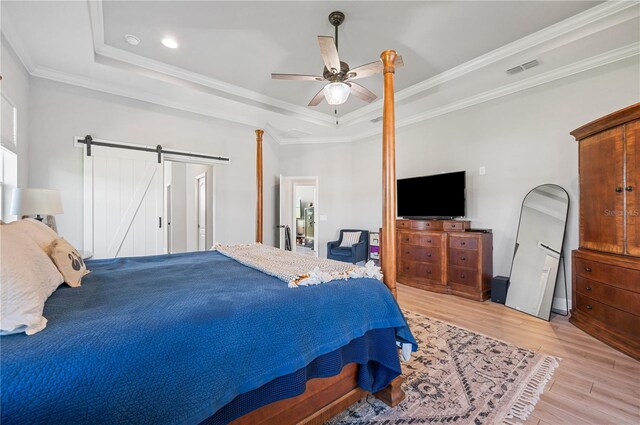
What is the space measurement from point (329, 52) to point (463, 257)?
306cm

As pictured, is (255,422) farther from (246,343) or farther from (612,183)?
(612,183)

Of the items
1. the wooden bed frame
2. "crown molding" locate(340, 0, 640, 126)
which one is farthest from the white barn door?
"crown molding" locate(340, 0, 640, 126)

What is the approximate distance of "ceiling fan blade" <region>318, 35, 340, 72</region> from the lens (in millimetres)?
2095

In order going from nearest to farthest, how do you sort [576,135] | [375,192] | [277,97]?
1. [576,135]
2. [277,97]
3. [375,192]

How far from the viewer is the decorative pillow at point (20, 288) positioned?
878 mm

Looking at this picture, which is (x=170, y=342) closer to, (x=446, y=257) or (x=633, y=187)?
(x=633, y=187)

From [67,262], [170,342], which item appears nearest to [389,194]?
[170,342]

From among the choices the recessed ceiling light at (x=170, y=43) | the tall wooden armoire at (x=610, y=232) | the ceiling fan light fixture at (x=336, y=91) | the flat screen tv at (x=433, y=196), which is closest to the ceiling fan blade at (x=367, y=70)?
the ceiling fan light fixture at (x=336, y=91)

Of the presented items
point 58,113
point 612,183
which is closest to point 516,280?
point 612,183

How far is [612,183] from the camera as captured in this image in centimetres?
248

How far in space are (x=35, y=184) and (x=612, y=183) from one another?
5858 mm

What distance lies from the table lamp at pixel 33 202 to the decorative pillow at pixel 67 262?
3.47 ft

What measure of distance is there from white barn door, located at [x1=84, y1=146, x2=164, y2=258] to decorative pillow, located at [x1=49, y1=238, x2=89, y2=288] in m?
2.19

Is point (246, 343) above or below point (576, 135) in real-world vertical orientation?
below
